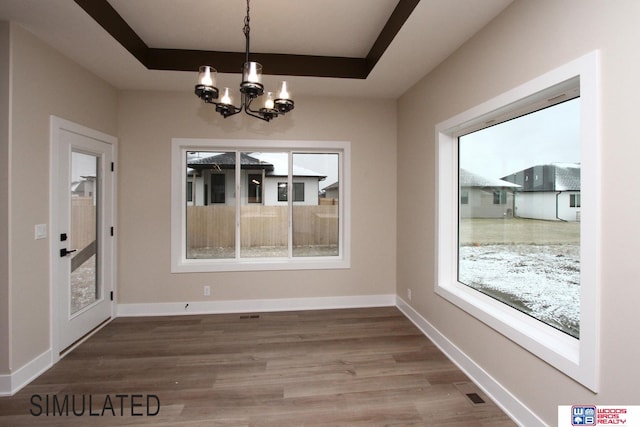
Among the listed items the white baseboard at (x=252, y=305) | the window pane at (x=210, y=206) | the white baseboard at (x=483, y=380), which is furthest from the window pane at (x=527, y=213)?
the window pane at (x=210, y=206)

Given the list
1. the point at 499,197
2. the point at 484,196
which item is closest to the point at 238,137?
the point at 484,196

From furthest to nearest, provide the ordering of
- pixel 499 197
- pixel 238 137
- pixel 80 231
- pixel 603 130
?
pixel 238 137 → pixel 80 231 → pixel 499 197 → pixel 603 130

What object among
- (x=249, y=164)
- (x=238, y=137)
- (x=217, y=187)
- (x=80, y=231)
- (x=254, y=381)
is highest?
(x=238, y=137)

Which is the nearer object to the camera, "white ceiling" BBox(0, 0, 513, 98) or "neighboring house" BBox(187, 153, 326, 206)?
"white ceiling" BBox(0, 0, 513, 98)

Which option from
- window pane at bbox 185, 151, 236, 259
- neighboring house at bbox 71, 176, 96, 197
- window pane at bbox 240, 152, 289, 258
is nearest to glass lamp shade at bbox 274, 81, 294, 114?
window pane at bbox 240, 152, 289, 258

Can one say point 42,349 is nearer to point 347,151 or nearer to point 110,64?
point 110,64

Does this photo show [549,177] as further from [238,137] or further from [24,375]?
[24,375]

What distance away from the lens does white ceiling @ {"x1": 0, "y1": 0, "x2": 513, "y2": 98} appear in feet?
7.03

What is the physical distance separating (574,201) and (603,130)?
489 mm

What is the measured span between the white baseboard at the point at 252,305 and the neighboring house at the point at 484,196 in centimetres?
176

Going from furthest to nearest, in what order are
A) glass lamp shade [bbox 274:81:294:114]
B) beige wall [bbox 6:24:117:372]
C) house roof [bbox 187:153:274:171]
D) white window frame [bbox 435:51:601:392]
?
house roof [bbox 187:153:274:171] < beige wall [bbox 6:24:117:372] < glass lamp shade [bbox 274:81:294:114] < white window frame [bbox 435:51:601:392]

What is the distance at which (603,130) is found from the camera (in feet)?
4.79

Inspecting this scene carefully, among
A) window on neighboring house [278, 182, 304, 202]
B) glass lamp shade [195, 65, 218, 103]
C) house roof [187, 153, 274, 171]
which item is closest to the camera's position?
glass lamp shade [195, 65, 218, 103]

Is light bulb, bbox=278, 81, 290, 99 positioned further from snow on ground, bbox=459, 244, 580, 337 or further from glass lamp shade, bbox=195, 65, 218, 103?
snow on ground, bbox=459, 244, 580, 337
